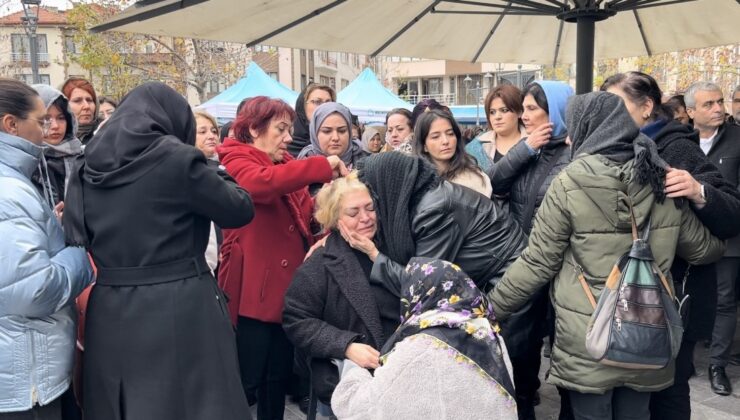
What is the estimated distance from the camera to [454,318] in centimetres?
187

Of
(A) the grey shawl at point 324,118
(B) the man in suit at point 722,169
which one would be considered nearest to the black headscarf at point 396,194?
(A) the grey shawl at point 324,118

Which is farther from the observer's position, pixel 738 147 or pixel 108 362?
pixel 738 147

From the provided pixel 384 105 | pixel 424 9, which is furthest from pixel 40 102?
pixel 384 105

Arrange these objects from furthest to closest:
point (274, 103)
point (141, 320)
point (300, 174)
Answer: point (274, 103)
point (300, 174)
point (141, 320)

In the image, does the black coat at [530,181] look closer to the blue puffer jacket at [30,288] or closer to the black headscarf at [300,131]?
the black headscarf at [300,131]

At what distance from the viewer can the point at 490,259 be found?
2797mm

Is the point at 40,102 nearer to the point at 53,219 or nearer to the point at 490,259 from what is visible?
the point at 53,219

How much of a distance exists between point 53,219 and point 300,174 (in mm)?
1147

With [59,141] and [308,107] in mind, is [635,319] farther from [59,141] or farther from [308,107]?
[308,107]

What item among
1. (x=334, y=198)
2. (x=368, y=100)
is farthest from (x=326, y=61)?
(x=334, y=198)

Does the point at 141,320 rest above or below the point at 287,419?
above

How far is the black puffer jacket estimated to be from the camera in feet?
10.7

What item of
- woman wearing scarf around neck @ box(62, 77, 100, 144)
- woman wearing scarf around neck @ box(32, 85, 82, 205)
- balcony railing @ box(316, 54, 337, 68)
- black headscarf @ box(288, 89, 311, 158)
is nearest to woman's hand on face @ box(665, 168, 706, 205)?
woman wearing scarf around neck @ box(32, 85, 82, 205)

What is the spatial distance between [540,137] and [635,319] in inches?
52.0
